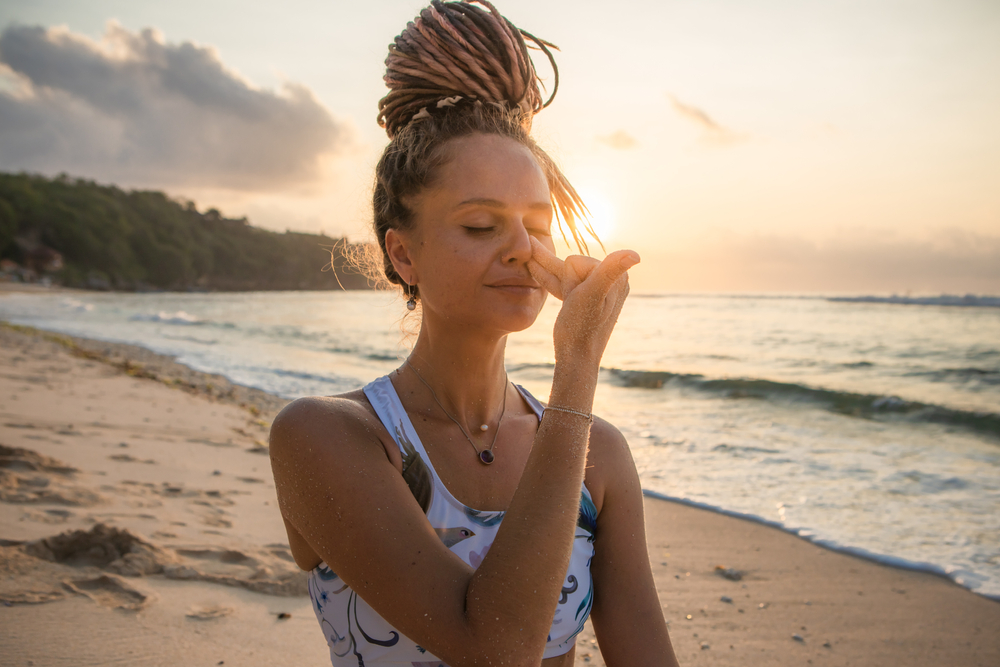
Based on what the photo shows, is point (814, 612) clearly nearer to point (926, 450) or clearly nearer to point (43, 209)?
point (926, 450)

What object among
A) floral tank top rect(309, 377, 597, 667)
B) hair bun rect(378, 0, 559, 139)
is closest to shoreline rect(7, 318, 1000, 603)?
floral tank top rect(309, 377, 597, 667)

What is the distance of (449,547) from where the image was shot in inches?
62.4

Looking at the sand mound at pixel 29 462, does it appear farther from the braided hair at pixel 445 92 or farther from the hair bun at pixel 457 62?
the hair bun at pixel 457 62

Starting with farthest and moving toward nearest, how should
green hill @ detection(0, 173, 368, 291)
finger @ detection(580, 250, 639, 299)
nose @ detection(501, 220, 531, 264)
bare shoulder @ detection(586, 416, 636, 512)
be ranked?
green hill @ detection(0, 173, 368, 291) < bare shoulder @ detection(586, 416, 636, 512) < nose @ detection(501, 220, 531, 264) < finger @ detection(580, 250, 639, 299)

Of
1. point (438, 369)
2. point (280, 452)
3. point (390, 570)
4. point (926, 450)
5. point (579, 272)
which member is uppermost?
point (579, 272)

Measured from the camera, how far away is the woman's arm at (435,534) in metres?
1.29

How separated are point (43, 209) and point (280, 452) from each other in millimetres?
101076

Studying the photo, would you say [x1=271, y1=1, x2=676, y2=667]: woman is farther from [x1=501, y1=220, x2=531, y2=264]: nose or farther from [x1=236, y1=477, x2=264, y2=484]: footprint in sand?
[x1=236, y1=477, x2=264, y2=484]: footprint in sand

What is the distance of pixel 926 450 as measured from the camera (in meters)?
8.10

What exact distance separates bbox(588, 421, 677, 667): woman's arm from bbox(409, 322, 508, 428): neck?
37 centimetres

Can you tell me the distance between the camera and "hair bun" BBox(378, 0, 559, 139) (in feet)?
6.31

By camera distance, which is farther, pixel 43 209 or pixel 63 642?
pixel 43 209

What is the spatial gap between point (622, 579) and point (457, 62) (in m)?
1.64

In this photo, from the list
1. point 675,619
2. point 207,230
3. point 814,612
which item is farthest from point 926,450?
point 207,230
